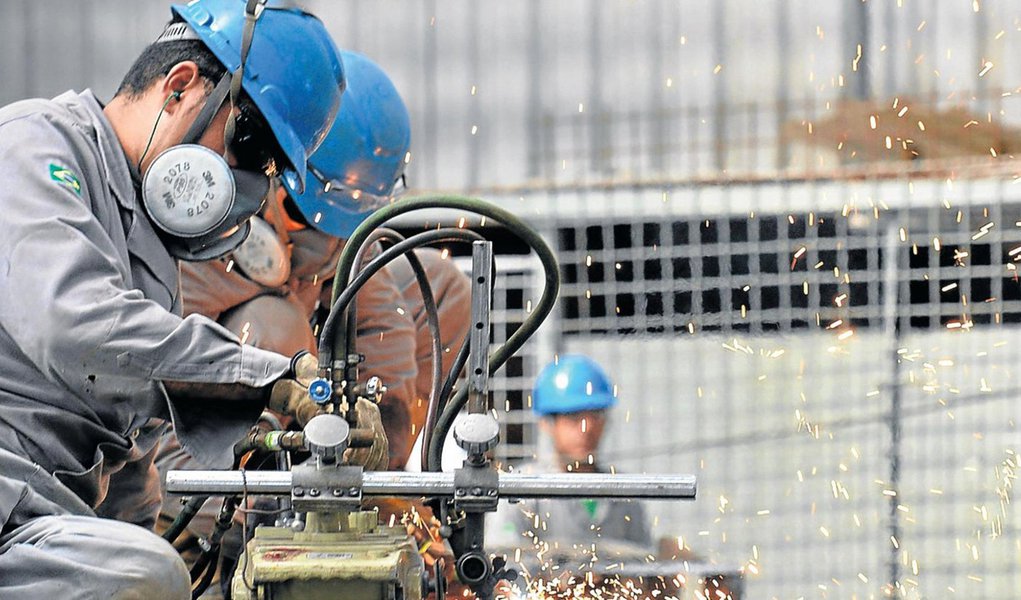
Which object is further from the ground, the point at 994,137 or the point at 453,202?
→ the point at 994,137

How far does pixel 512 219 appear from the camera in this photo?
316 centimetres

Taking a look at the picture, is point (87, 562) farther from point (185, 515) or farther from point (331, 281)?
point (331, 281)

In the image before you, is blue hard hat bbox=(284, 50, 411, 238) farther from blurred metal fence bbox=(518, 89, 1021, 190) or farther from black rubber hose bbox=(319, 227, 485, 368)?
blurred metal fence bbox=(518, 89, 1021, 190)

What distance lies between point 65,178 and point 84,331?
336mm

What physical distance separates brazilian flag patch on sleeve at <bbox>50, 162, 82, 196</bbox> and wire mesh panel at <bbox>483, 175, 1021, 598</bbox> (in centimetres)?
415

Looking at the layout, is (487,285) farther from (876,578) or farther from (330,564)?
(876,578)

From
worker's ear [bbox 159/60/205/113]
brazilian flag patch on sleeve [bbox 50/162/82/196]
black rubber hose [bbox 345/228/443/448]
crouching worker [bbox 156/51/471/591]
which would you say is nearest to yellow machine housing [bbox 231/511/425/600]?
black rubber hose [bbox 345/228/443/448]

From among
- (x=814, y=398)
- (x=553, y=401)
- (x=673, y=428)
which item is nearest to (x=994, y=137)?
(x=814, y=398)

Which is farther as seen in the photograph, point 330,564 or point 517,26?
point 517,26

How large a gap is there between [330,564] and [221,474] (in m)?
0.27

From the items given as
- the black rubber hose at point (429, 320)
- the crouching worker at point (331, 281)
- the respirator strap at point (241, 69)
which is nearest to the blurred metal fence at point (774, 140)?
the crouching worker at point (331, 281)

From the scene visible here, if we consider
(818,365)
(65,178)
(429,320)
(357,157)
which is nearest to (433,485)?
(429,320)

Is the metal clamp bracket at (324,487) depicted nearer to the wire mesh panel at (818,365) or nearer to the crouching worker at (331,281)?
the crouching worker at (331,281)

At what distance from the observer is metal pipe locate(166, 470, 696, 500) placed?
2971 millimetres
